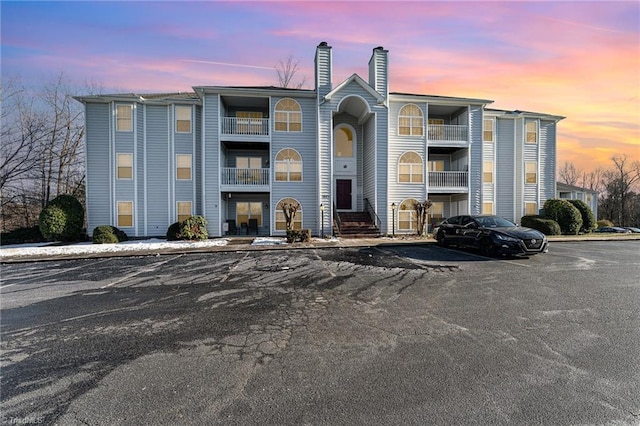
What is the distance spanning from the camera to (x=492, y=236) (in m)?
10.3

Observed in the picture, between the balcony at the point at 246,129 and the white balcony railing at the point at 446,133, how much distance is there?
36.8 ft

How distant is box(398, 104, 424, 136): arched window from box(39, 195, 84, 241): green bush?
20.2 metres

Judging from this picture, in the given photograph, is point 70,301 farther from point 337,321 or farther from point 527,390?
point 527,390

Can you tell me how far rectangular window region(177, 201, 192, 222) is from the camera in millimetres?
18359

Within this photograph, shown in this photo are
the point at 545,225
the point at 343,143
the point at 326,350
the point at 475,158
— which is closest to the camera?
the point at 326,350

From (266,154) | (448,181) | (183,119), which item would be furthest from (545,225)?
(183,119)

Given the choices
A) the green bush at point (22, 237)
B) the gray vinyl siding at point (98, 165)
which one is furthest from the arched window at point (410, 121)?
the green bush at point (22, 237)

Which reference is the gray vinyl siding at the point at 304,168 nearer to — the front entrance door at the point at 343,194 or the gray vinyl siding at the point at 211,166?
the front entrance door at the point at 343,194

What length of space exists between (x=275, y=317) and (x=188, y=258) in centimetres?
768

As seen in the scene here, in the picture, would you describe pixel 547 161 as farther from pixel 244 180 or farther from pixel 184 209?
pixel 184 209

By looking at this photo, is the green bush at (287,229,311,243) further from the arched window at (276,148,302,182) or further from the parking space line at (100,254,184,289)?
the parking space line at (100,254,184,289)

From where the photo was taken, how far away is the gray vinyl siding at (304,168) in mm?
18312

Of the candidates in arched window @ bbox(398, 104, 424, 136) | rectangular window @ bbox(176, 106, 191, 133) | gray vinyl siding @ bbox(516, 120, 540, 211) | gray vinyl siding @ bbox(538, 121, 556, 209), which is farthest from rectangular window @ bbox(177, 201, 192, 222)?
gray vinyl siding @ bbox(538, 121, 556, 209)

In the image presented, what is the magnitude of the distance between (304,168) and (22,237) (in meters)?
16.9
